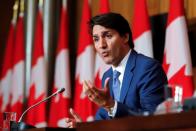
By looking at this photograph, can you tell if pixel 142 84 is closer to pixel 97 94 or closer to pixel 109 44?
pixel 109 44

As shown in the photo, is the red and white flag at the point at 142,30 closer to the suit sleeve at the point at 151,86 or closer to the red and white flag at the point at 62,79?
the red and white flag at the point at 62,79

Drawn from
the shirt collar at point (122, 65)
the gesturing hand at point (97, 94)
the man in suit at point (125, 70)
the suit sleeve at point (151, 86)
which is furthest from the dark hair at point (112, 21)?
the gesturing hand at point (97, 94)

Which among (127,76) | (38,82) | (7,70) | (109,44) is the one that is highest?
(109,44)

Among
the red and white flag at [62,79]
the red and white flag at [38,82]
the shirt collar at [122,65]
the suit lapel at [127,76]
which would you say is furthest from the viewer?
the red and white flag at [38,82]

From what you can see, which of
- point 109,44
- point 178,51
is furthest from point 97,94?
point 178,51

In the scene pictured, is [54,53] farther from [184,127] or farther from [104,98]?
Answer: [184,127]

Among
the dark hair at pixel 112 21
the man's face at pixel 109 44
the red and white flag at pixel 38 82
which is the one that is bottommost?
the red and white flag at pixel 38 82

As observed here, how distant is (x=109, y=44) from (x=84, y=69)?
6.64ft

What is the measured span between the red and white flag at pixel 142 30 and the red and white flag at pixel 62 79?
3.46ft

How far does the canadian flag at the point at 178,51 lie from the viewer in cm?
362

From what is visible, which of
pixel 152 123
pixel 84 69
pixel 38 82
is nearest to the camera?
pixel 152 123

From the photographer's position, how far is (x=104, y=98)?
199 centimetres

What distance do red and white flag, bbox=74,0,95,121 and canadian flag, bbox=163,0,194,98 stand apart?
3.22ft

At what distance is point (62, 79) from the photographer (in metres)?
4.93
